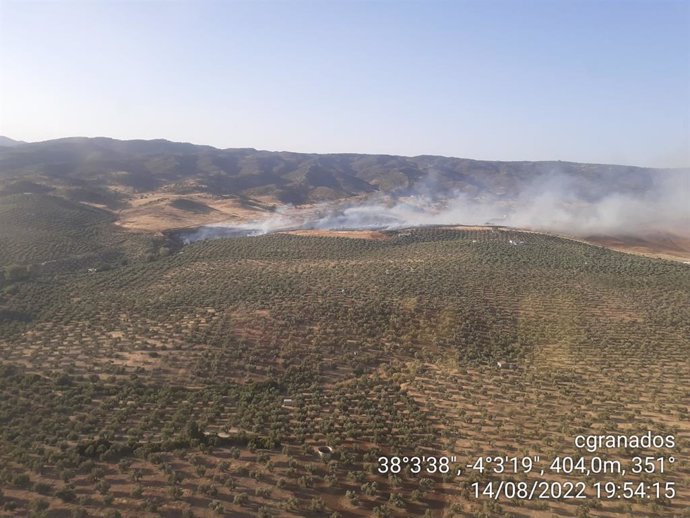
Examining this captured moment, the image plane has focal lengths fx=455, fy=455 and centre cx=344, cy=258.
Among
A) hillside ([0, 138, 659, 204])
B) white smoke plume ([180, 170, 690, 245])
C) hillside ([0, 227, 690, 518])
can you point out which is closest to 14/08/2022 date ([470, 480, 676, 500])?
hillside ([0, 227, 690, 518])

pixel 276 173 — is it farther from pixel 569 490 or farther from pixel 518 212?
pixel 569 490

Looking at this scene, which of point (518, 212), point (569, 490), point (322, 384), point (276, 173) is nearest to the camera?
point (569, 490)

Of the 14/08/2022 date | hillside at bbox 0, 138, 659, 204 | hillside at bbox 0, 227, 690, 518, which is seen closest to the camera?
hillside at bbox 0, 227, 690, 518

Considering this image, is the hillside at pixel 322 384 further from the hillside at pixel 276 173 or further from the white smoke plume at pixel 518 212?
the hillside at pixel 276 173

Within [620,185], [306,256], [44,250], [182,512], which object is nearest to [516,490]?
[182,512]

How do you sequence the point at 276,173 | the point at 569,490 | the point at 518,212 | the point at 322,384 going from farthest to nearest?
the point at 276,173 < the point at 518,212 < the point at 322,384 < the point at 569,490

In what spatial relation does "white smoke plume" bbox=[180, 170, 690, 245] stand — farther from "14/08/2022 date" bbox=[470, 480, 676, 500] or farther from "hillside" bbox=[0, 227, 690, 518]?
"14/08/2022 date" bbox=[470, 480, 676, 500]

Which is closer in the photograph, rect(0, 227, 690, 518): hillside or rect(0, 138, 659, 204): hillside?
rect(0, 227, 690, 518): hillside

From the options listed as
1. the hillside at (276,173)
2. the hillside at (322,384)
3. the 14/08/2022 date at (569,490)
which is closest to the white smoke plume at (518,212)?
the hillside at (276,173)

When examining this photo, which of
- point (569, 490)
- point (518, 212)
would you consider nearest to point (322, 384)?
point (569, 490)

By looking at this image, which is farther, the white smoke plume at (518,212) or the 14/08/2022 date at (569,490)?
the white smoke plume at (518,212)

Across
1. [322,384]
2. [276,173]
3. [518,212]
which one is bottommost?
[322,384]

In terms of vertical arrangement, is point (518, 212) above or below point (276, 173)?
below

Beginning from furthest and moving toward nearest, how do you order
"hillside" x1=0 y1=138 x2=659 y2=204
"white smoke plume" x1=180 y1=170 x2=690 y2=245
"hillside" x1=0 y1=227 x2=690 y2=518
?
1. "hillside" x1=0 y1=138 x2=659 y2=204
2. "white smoke plume" x1=180 y1=170 x2=690 y2=245
3. "hillside" x1=0 y1=227 x2=690 y2=518
